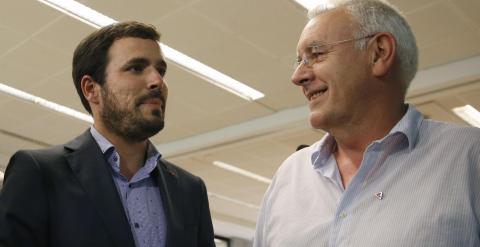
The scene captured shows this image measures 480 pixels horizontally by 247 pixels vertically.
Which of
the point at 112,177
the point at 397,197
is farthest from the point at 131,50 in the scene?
the point at 397,197

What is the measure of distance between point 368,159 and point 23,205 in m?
0.90

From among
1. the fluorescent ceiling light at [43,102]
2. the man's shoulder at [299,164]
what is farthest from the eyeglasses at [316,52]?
the fluorescent ceiling light at [43,102]

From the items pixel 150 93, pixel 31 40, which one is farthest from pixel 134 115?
pixel 31 40

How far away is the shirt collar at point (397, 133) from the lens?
4.20ft

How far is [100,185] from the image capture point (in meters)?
1.35

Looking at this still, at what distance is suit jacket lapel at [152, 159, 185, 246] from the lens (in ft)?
4.62

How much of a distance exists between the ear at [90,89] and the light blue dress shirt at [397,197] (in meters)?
0.68

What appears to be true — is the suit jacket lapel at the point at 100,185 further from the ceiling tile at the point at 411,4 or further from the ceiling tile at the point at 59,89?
the ceiling tile at the point at 59,89

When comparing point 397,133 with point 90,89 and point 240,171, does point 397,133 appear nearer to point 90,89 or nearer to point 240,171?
point 90,89

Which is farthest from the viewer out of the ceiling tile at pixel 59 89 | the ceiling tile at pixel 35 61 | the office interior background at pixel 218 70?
the ceiling tile at pixel 59 89

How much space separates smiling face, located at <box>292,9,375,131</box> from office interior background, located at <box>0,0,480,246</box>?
2.64 m

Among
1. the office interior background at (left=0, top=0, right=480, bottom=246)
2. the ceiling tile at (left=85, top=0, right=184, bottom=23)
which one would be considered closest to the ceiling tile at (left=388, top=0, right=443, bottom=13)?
the office interior background at (left=0, top=0, right=480, bottom=246)

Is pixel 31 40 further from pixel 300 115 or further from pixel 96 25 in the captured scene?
pixel 300 115

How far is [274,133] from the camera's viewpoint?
6.55m
